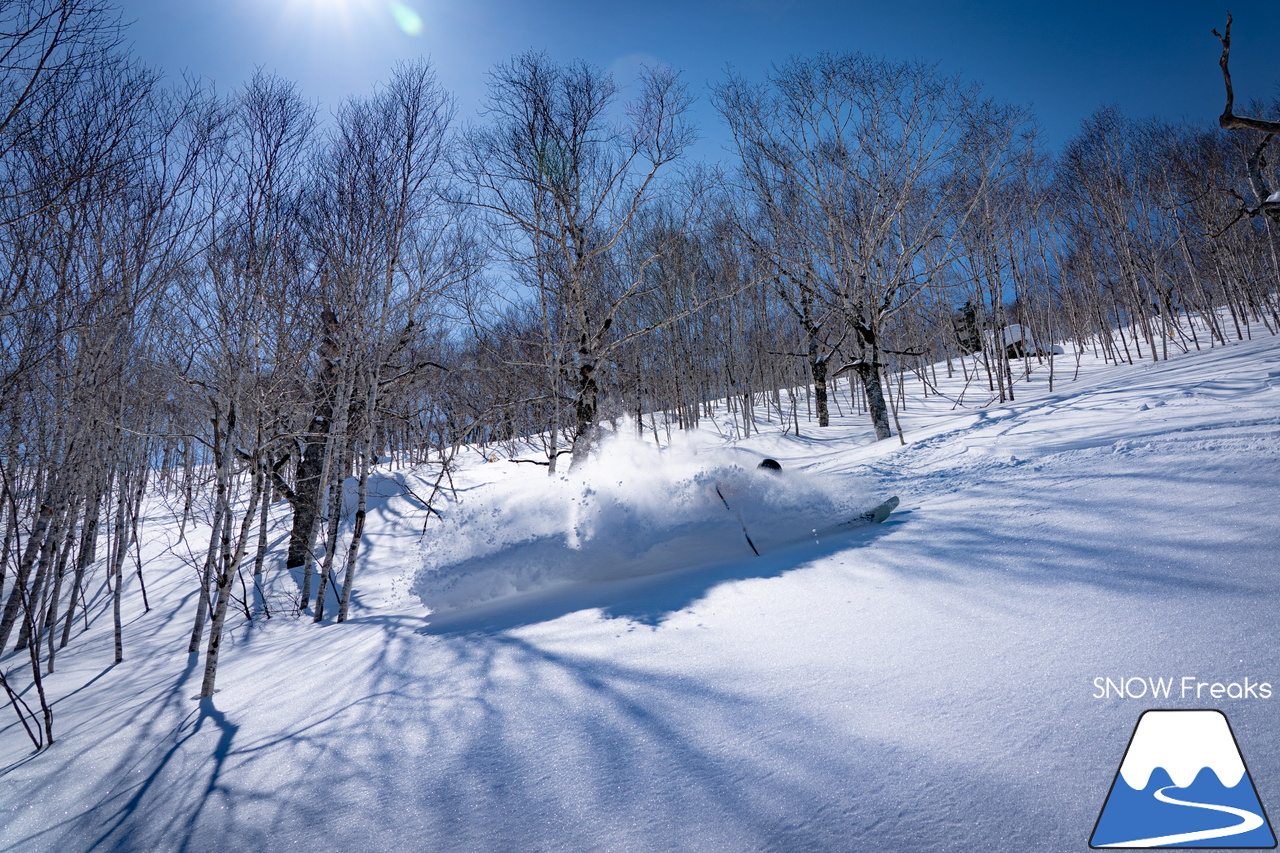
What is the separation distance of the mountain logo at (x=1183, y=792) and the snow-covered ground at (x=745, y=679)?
1.8 inches

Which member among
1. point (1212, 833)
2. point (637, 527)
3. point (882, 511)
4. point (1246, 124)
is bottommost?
point (1212, 833)

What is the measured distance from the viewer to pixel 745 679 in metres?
2.33

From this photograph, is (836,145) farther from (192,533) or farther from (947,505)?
(192,533)

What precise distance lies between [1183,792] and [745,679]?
1.36 metres

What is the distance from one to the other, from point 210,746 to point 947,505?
16.7 feet

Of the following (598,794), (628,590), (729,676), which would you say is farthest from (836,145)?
(598,794)

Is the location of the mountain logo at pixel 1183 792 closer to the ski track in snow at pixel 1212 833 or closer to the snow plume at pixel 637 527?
the ski track in snow at pixel 1212 833

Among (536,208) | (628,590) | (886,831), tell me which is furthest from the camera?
(536,208)

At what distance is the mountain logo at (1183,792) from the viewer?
1.26 metres

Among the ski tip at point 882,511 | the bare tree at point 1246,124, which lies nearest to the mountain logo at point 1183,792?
the ski tip at point 882,511

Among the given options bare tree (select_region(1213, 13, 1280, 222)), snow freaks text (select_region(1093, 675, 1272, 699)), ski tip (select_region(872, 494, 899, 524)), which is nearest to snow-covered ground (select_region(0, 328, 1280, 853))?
snow freaks text (select_region(1093, 675, 1272, 699))

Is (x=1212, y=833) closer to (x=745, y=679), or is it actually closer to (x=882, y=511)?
(x=745, y=679)

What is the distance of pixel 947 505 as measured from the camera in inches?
164

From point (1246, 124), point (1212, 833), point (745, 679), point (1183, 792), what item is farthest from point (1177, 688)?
point (1246, 124)
